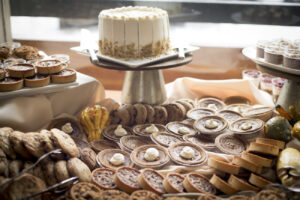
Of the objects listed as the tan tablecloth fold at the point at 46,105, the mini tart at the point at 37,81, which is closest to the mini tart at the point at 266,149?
the tan tablecloth fold at the point at 46,105

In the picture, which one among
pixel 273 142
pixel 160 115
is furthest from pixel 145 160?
pixel 273 142

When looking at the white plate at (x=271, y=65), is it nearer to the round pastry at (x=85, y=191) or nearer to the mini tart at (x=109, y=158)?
the mini tart at (x=109, y=158)

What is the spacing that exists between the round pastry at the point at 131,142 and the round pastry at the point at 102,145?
6cm

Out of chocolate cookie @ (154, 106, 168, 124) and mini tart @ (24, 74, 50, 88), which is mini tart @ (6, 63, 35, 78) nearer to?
mini tart @ (24, 74, 50, 88)

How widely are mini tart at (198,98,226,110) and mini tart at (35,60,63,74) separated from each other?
103 centimetres

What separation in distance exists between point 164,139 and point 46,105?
76 centimetres

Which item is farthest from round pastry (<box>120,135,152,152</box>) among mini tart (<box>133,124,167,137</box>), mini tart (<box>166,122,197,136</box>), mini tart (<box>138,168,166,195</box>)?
mini tart (<box>138,168,166,195</box>)

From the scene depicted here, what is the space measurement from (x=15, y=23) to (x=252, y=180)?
99.5 inches

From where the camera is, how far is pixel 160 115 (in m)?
2.31

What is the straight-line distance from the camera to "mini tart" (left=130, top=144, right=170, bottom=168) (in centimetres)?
177

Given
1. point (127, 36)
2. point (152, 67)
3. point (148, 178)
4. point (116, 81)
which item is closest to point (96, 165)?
point (148, 178)

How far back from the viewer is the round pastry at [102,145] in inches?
78.0

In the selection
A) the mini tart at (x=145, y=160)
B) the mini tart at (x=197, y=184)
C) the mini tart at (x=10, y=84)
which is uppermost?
the mini tart at (x=10, y=84)

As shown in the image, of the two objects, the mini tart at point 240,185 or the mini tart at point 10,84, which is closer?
the mini tart at point 240,185
